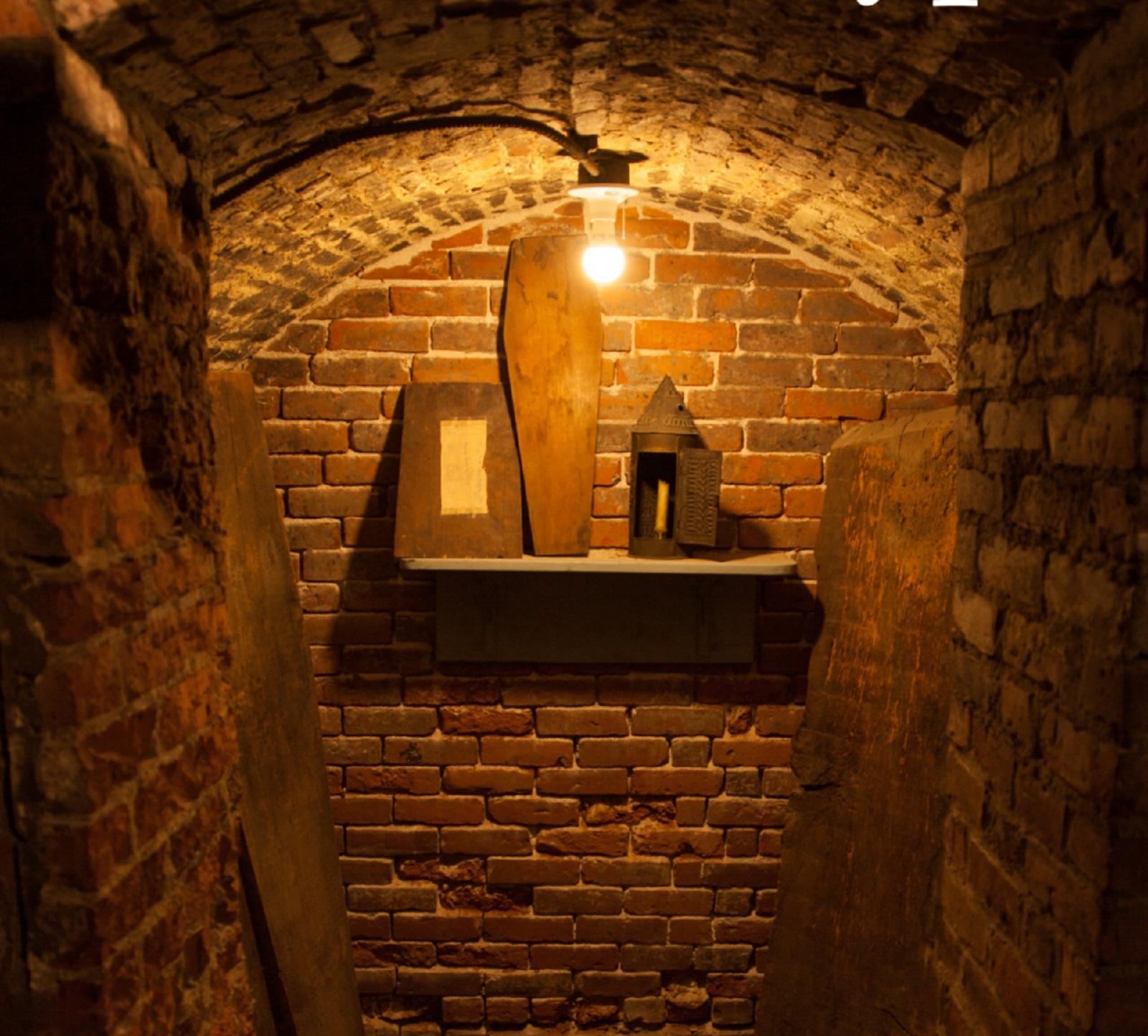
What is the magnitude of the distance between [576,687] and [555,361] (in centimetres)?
86

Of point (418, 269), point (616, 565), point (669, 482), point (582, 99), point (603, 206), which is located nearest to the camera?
point (582, 99)

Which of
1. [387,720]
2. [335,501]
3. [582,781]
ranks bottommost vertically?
[582,781]

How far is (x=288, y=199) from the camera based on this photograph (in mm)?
1773

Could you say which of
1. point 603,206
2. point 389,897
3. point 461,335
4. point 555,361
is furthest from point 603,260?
point 389,897

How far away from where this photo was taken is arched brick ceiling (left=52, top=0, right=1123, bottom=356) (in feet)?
3.54

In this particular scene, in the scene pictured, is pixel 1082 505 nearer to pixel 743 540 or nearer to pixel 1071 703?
pixel 1071 703

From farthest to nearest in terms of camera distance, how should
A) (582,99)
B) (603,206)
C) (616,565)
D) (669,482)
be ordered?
(669,482)
(616,565)
(603,206)
(582,99)

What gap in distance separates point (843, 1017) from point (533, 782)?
0.97m

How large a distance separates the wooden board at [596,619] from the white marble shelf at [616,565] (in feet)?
0.52

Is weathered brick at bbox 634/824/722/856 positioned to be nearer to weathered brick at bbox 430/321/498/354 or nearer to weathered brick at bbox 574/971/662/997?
weathered brick at bbox 574/971/662/997

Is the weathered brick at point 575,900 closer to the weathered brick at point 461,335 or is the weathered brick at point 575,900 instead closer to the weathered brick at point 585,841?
the weathered brick at point 585,841

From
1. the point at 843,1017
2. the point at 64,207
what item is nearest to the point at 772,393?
the point at 843,1017

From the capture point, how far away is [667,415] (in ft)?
7.30

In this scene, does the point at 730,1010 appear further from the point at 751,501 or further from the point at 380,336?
the point at 380,336
